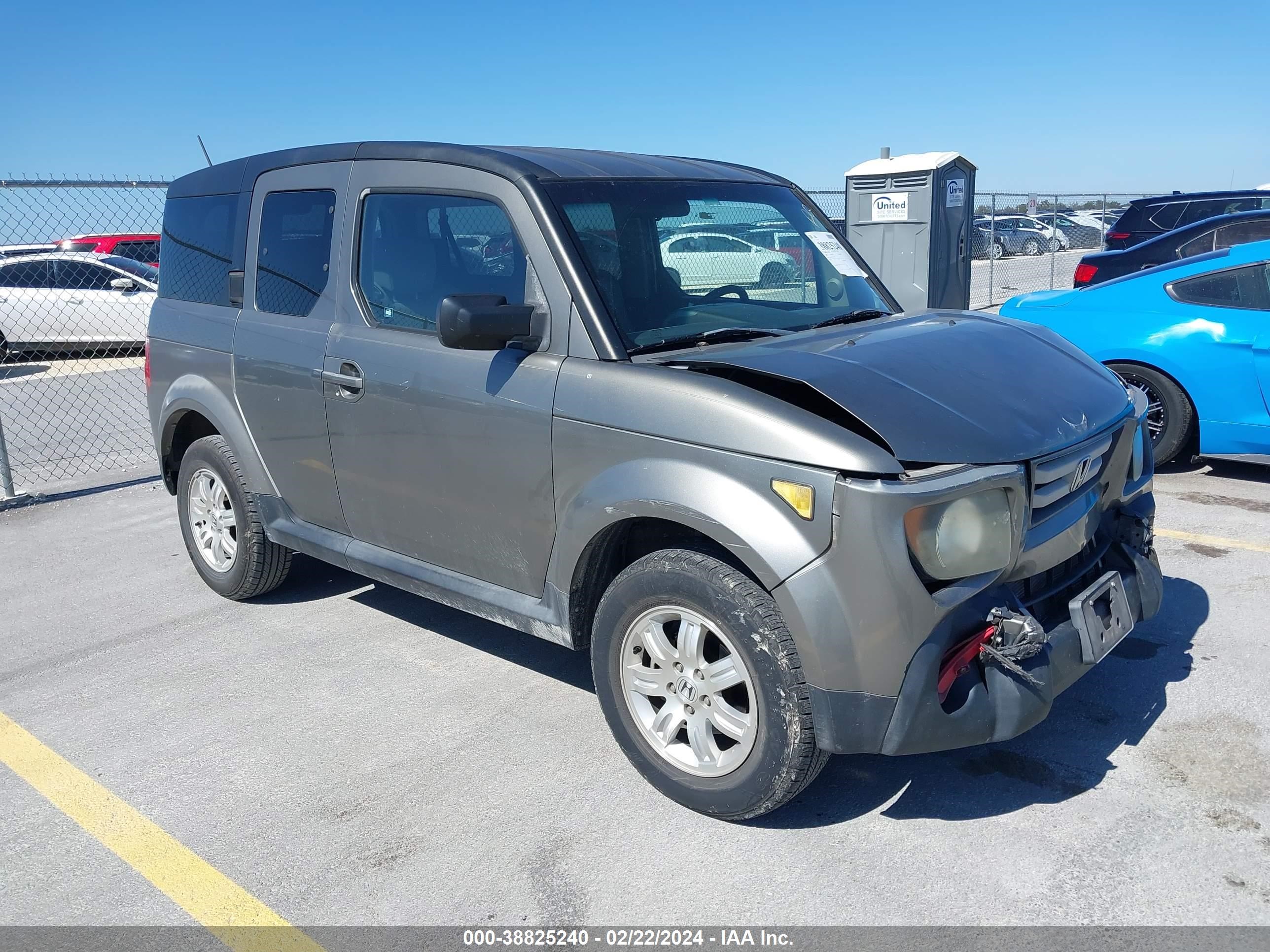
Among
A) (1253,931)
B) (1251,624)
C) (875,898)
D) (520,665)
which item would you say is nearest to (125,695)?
(520,665)

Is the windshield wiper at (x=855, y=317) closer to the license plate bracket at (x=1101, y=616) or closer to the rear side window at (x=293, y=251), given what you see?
the license plate bracket at (x=1101, y=616)

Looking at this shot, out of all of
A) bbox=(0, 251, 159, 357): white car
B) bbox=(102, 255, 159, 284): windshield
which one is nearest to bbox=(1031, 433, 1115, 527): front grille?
bbox=(0, 251, 159, 357): white car

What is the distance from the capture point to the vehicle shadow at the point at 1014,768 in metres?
3.25

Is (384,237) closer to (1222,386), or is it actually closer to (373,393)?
(373,393)

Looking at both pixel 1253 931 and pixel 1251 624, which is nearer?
pixel 1253 931

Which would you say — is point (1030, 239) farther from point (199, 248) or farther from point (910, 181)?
point (199, 248)

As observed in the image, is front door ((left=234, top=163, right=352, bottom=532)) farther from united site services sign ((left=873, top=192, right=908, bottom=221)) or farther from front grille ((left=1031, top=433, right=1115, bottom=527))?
united site services sign ((left=873, top=192, right=908, bottom=221))

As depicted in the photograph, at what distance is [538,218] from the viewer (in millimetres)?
3531

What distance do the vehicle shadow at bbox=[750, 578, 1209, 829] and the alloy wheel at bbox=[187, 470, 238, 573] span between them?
3043 mm

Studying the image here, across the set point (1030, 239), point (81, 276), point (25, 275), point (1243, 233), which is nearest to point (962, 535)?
point (1243, 233)

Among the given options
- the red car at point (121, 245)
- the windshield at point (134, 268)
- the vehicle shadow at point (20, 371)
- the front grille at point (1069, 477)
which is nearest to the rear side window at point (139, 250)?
the red car at point (121, 245)

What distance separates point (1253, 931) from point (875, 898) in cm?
90

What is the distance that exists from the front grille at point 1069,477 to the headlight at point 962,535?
0.60 ft

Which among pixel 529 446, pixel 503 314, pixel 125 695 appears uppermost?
pixel 503 314
